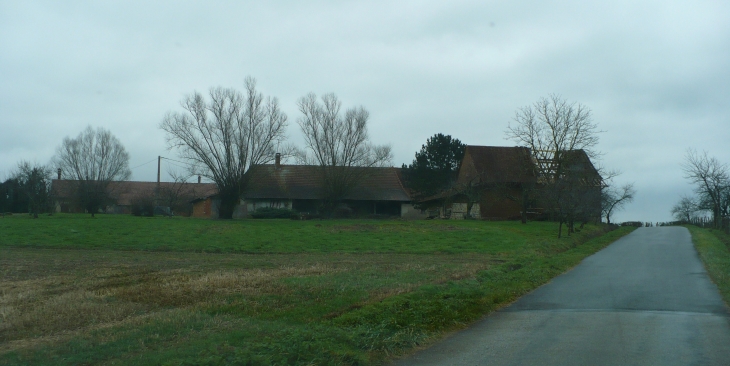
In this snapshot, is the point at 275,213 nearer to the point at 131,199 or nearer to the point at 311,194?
the point at 311,194

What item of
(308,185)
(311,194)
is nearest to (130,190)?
(308,185)

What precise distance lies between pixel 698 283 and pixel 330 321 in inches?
463

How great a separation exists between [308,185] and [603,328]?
58.1m

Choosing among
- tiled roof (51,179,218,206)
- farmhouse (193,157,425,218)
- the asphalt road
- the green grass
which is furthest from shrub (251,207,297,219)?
the asphalt road

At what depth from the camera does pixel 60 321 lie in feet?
33.5

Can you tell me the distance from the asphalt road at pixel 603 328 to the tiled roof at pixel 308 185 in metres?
49.0

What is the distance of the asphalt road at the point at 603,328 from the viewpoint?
8461 mm

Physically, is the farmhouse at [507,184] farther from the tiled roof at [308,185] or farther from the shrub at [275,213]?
the shrub at [275,213]

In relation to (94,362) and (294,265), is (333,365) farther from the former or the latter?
(294,265)

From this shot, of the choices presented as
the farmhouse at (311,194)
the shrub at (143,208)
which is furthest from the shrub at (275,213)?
the shrub at (143,208)

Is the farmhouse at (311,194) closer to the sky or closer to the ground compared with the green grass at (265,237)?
closer to the sky

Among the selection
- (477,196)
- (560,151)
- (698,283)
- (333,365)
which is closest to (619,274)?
(698,283)

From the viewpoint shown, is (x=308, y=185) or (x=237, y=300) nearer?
(x=237, y=300)

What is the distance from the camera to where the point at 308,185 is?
67.8 metres
